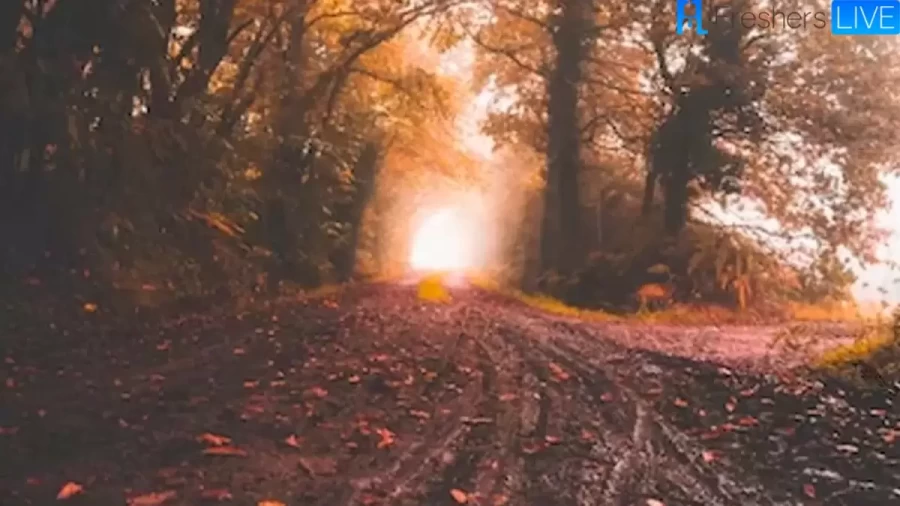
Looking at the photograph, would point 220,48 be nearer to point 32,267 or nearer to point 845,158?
point 32,267

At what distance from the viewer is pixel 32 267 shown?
770 cm

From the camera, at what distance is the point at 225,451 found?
4070mm

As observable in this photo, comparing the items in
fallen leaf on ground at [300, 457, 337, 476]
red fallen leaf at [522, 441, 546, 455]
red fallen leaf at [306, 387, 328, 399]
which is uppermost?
red fallen leaf at [306, 387, 328, 399]

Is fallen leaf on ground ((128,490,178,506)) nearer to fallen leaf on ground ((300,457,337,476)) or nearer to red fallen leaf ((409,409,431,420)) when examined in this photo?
fallen leaf on ground ((300,457,337,476))

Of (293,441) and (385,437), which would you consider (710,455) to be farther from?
(293,441)

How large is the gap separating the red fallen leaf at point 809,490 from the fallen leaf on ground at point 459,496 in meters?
1.56

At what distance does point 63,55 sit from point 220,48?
3032 mm

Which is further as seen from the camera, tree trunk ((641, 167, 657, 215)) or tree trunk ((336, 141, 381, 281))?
tree trunk ((336, 141, 381, 281))

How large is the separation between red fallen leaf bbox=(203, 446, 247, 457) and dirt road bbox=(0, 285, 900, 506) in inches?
0.6

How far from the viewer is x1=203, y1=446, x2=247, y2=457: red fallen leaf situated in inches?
159

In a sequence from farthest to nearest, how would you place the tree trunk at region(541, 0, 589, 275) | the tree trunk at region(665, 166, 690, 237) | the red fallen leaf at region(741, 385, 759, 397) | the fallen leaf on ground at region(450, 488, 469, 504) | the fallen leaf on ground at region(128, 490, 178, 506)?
the tree trunk at region(541, 0, 589, 275), the tree trunk at region(665, 166, 690, 237), the red fallen leaf at region(741, 385, 759, 397), the fallen leaf on ground at region(450, 488, 469, 504), the fallen leaf on ground at region(128, 490, 178, 506)

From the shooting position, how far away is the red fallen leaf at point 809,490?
3.70 m

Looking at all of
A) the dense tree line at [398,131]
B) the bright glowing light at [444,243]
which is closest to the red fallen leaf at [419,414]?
the dense tree line at [398,131]

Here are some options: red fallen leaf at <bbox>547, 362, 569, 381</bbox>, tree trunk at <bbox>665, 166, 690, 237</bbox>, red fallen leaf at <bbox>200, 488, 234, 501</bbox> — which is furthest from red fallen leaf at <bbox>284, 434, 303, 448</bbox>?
tree trunk at <bbox>665, 166, 690, 237</bbox>
